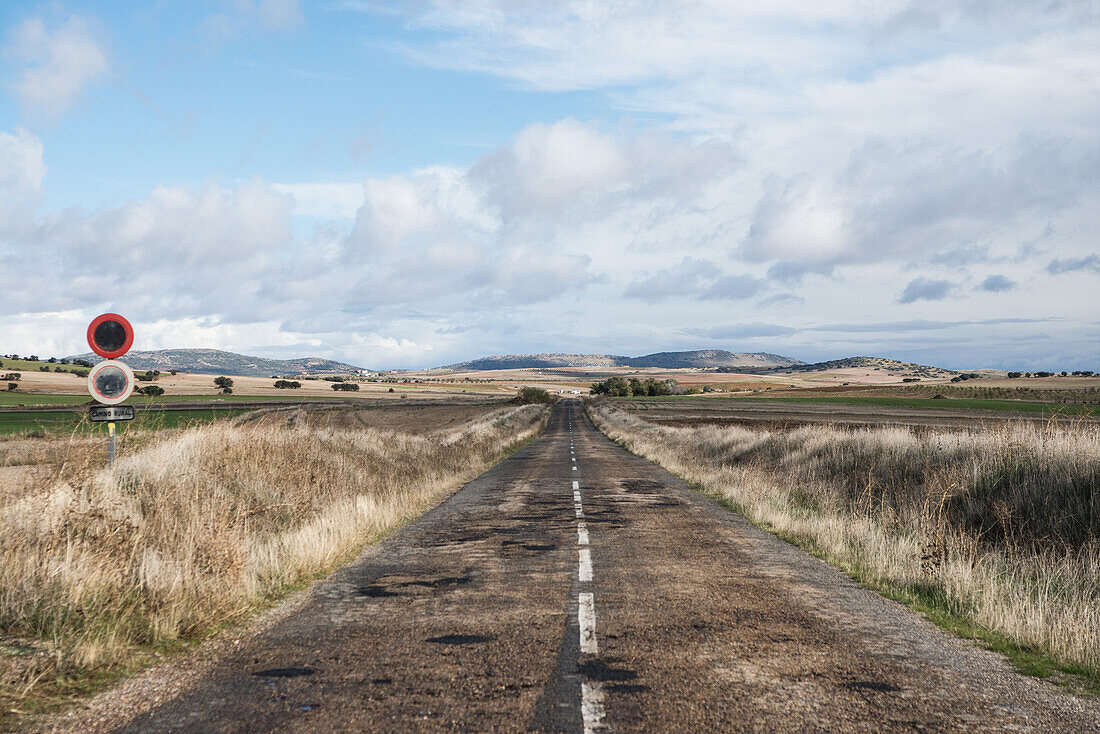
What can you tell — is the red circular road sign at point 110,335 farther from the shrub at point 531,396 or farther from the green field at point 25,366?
the green field at point 25,366

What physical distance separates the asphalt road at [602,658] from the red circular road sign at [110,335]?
486 centimetres

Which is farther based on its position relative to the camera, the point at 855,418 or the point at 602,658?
the point at 855,418

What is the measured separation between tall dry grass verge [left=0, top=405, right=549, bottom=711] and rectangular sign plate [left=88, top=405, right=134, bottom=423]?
413 mm

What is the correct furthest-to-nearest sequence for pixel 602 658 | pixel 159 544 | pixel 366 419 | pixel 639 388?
pixel 639 388 < pixel 366 419 < pixel 159 544 < pixel 602 658

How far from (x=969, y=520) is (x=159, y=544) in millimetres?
13117

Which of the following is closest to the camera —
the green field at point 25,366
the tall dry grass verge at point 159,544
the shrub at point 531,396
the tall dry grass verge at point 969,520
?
the tall dry grass verge at point 159,544

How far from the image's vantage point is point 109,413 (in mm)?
9305

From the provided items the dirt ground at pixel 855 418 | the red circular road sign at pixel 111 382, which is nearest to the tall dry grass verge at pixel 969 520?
the red circular road sign at pixel 111 382

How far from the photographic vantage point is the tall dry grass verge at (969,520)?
6.54 meters

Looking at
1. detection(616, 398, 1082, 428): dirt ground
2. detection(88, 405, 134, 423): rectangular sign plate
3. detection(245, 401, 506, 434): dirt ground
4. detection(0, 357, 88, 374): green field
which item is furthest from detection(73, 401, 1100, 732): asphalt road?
detection(0, 357, 88, 374): green field

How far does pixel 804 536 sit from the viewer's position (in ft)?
36.7

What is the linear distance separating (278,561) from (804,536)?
27.7 feet

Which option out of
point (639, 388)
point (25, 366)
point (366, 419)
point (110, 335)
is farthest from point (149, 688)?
point (639, 388)

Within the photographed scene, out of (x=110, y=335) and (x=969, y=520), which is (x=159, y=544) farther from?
(x=969, y=520)
